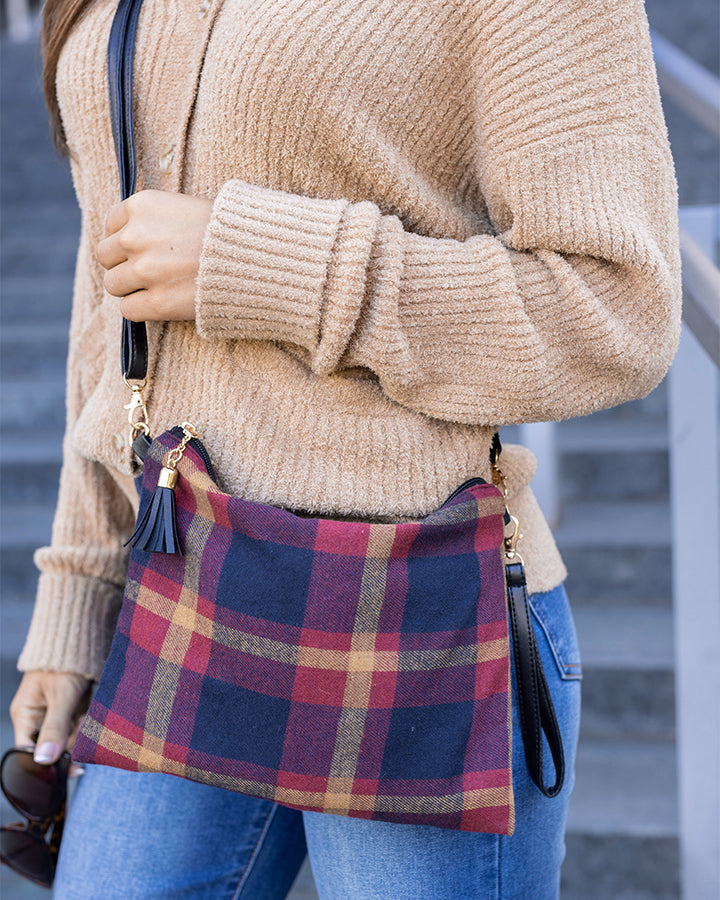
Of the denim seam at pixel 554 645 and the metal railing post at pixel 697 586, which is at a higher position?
the denim seam at pixel 554 645

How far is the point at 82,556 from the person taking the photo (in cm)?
85

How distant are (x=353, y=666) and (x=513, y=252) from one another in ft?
1.08

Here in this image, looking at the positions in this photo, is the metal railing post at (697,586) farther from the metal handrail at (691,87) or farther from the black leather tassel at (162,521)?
the black leather tassel at (162,521)

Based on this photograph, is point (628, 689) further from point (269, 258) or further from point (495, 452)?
point (269, 258)

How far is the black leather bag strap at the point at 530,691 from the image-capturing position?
644 millimetres

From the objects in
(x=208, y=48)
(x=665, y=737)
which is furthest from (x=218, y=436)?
(x=665, y=737)

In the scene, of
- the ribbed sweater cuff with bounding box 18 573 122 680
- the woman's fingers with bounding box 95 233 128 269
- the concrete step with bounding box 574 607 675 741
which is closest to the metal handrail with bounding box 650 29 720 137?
the concrete step with bounding box 574 607 675 741

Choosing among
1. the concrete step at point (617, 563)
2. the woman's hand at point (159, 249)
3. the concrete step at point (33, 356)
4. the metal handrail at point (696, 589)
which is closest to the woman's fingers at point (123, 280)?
the woman's hand at point (159, 249)

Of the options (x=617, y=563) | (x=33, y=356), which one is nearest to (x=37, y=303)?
(x=33, y=356)

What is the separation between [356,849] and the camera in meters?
0.65

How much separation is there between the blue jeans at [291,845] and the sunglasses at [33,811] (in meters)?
0.05

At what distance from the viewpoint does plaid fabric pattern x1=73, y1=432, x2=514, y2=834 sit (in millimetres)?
587

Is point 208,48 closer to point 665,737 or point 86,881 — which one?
point 86,881

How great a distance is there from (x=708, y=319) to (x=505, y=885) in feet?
1.96
